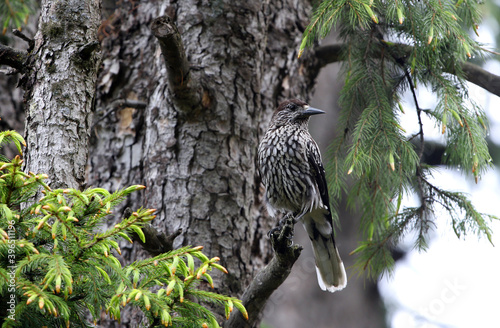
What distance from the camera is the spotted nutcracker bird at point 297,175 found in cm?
368

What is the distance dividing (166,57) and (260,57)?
36.9 inches

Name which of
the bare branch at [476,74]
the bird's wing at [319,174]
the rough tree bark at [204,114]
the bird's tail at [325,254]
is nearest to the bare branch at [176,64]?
the rough tree bark at [204,114]

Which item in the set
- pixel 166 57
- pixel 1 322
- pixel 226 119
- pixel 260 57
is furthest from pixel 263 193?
pixel 1 322

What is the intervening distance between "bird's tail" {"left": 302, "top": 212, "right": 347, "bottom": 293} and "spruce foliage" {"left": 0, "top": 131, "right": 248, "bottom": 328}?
205cm

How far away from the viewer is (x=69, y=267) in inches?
71.3

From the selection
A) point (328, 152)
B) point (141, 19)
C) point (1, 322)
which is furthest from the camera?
point (141, 19)

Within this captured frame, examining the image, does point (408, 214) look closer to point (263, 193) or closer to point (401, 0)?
point (263, 193)

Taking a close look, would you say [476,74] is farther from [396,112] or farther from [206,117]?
[206,117]

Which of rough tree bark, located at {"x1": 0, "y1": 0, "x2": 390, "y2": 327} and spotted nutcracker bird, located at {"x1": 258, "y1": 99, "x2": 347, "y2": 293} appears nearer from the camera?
rough tree bark, located at {"x1": 0, "y1": 0, "x2": 390, "y2": 327}

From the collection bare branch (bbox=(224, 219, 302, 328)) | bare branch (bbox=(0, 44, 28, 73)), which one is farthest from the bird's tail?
bare branch (bbox=(0, 44, 28, 73))

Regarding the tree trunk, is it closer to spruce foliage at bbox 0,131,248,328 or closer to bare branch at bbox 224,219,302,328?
spruce foliage at bbox 0,131,248,328

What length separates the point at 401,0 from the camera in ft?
9.39

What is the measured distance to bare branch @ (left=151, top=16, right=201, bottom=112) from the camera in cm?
282

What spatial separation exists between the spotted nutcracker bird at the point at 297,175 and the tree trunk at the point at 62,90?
4.99 feet
